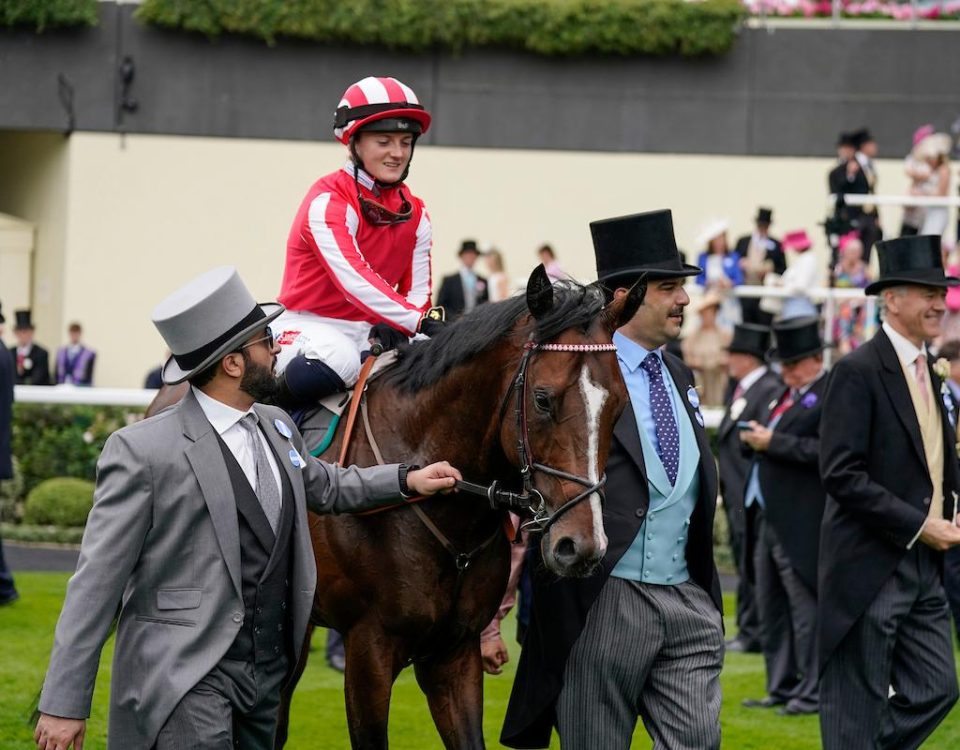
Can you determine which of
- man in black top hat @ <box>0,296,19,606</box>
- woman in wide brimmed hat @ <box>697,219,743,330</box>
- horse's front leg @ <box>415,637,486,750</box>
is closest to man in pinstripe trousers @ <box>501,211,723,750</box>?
horse's front leg @ <box>415,637,486,750</box>

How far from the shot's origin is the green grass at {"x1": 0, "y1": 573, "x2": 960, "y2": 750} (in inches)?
297

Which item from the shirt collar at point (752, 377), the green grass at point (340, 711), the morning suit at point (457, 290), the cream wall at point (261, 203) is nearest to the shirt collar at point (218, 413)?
the green grass at point (340, 711)

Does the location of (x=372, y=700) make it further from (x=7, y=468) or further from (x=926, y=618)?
(x=7, y=468)

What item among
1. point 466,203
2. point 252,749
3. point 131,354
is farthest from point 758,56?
point 252,749

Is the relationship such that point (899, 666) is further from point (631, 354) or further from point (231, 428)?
point (231, 428)

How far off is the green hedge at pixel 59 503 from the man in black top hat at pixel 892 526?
9027 millimetres

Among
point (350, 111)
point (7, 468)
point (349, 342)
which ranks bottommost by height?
point (7, 468)

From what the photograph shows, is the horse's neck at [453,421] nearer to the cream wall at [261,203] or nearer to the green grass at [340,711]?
the green grass at [340,711]

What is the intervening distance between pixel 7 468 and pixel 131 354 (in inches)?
491

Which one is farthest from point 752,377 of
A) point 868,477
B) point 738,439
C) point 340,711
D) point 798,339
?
point 868,477

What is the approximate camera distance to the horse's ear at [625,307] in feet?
15.4

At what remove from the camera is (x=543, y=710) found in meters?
4.99

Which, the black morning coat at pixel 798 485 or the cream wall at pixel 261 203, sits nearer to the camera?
the black morning coat at pixel 798 485

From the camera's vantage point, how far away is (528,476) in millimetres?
4578
